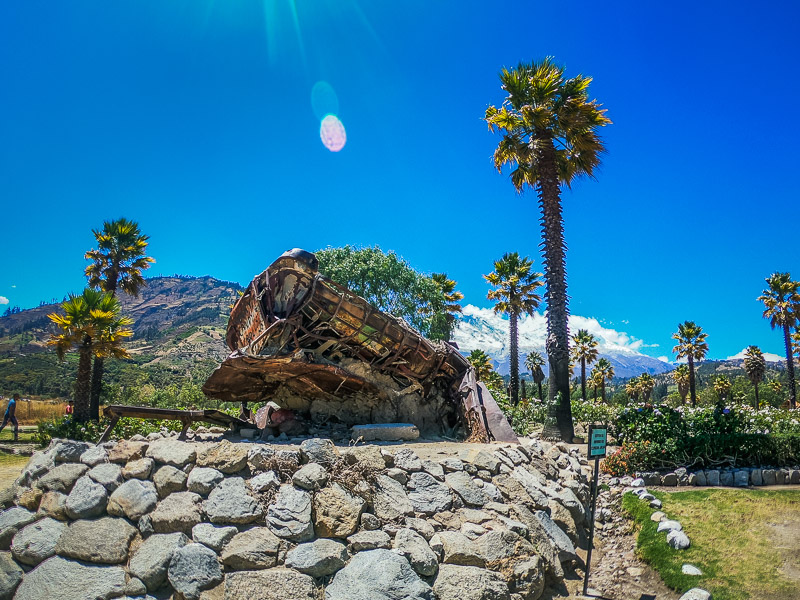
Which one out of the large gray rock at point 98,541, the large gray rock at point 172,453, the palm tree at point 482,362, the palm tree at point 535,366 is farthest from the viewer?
the palm tree at point 535,366

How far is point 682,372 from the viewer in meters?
52.4

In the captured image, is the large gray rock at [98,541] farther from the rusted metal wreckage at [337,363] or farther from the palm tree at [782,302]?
the palm tree at [782,302]

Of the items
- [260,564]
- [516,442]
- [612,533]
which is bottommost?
[612,533]

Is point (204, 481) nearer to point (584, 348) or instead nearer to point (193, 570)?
point (193, 570)

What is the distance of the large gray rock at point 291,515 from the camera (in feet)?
15.9

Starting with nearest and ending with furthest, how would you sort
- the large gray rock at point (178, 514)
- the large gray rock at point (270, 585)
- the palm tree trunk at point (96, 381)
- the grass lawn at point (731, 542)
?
1. the large gray rock at point (270, 585)
2. the large gray rock at point (178, 514)
3. the grass lawn at point (731, 542)
4. the palm tree trunk at point (96, 381)

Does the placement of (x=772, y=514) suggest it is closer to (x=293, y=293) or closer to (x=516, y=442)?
(x=516, y=442)

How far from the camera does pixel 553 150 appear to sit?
56.5 ft

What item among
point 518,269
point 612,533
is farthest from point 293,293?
point 518,269

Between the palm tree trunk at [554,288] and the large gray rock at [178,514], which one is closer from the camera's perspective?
the large gray rock at [178,514]

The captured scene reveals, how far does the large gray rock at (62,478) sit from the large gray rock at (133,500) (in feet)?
2.23

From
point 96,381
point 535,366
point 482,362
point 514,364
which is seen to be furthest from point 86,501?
point 535,366

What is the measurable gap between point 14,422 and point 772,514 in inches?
955

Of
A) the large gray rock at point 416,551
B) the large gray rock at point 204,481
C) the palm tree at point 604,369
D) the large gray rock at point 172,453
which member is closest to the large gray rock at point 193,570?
the large gray rock at point 204,481
